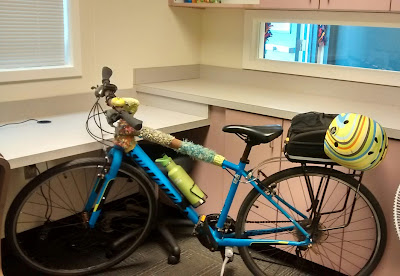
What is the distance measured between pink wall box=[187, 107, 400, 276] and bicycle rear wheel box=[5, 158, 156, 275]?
0.43 m

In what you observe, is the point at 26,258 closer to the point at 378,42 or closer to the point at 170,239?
→ the point at 170,239

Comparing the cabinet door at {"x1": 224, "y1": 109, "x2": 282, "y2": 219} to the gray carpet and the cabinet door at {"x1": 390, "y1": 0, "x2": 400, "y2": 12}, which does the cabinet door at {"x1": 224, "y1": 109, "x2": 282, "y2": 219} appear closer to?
the gray carpet

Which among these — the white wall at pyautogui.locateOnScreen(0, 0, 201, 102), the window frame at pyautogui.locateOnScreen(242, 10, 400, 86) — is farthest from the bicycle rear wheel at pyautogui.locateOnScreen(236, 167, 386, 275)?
the white wall at pyautogui.locateOnScreen(0, 0, 201, 102)

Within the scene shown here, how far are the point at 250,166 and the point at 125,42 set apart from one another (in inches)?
46.2

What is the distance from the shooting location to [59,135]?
231 centimetres

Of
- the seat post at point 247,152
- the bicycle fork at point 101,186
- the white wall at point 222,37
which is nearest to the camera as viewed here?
the seat post at point 247,152

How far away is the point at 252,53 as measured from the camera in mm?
3188

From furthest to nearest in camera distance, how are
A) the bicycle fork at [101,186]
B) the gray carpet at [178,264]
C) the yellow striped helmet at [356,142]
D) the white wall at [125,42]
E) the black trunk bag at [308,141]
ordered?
A: the white wall at [125,42], the gray carpet at [178,264], the bicycle fork at [101,186], the black trunk bag at [308,141], the yellow striped helmet at [356,142]

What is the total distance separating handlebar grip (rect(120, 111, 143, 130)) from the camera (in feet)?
6.76

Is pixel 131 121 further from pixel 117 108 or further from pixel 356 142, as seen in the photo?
pixel 356 142

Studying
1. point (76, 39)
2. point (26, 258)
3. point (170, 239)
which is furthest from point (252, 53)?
point (26, 258)

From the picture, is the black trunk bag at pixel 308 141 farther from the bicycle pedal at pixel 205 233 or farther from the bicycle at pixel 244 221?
the bicycle pedal at pixel 205 233

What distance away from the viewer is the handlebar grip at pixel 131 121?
6.76 feet

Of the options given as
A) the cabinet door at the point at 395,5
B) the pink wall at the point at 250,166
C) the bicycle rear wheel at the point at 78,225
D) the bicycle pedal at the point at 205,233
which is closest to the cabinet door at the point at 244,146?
the pink wall at the point at 250,166
